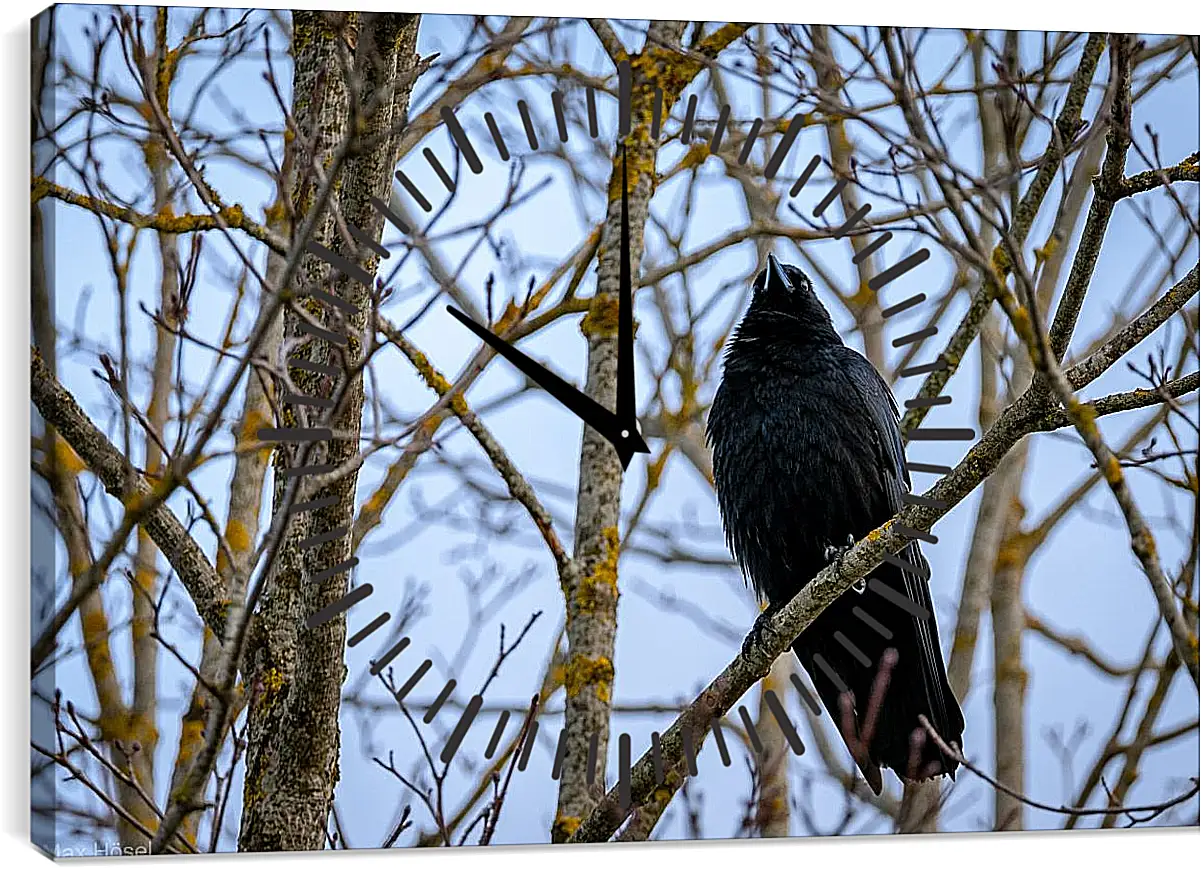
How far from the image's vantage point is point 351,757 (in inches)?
92.4

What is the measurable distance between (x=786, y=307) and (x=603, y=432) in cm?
41

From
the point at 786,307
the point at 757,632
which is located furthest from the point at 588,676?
the point at 786,307

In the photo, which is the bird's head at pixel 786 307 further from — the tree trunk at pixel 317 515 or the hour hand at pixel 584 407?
the tree trunk at pixel 317 515

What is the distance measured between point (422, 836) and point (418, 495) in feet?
1.76

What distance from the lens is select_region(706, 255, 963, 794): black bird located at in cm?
253

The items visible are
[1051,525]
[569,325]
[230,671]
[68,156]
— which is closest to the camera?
[230,671]

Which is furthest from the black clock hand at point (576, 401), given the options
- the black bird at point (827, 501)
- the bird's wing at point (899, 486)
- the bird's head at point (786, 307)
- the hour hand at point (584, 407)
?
the bird's wing at point (899, 486)

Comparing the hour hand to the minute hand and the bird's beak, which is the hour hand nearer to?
the minute hand

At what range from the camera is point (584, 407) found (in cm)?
245

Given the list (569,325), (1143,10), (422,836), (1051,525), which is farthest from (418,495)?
(1143,10)

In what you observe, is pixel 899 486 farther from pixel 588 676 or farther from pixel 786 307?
pixel 588 676

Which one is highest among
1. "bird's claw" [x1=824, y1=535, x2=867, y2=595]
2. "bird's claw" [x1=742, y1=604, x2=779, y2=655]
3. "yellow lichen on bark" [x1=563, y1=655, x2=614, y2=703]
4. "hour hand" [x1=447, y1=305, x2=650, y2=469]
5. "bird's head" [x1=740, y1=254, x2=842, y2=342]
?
"bird's head" [x1=740, y1=254, x2=842, y2=342]

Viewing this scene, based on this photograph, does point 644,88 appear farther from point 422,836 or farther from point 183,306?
point 422,836

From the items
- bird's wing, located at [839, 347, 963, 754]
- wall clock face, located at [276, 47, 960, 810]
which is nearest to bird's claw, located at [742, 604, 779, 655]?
wall clock face, located at [276, 47, 960, 810]
